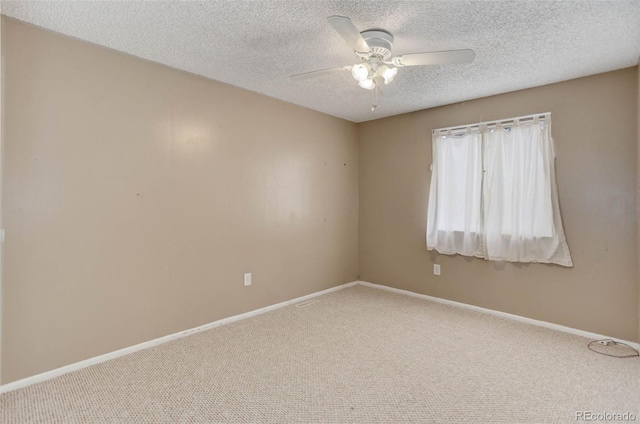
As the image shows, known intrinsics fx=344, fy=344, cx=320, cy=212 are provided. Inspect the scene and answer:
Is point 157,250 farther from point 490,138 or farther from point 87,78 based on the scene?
point 490,138

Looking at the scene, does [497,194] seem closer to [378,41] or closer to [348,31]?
[378,41]

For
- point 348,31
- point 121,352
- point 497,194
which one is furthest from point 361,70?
point 121,352

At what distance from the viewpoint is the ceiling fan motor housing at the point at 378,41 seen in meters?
2.13

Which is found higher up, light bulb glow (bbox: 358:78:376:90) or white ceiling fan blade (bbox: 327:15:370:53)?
white ceiling fan blade (bbox: 327:15:370:53)

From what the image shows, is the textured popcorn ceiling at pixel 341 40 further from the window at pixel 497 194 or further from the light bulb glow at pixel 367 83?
the window at pixel 497 194

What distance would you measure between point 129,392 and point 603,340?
3.62 m

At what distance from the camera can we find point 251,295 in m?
3.53

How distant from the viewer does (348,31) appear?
1.76 meters

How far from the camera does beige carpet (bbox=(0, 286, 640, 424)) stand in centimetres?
192

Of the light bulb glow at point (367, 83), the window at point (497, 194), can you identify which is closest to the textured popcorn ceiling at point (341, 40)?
the light bulb glow at point (367, 83)

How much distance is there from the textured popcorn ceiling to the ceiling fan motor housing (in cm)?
6

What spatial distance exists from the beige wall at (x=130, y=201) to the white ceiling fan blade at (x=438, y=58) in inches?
73.0

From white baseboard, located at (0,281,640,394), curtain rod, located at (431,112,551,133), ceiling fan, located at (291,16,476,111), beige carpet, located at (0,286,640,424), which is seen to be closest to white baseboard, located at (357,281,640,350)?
white baseboard, located at (0,281,640,394)

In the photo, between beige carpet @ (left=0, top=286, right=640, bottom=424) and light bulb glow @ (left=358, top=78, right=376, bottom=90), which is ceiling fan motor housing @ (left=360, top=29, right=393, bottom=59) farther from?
beige carpet @ (left=0, top=286, right=640, bottom=424)
